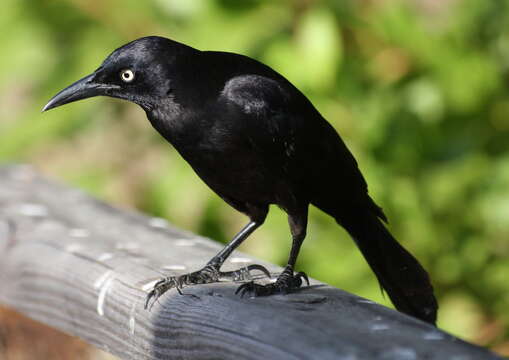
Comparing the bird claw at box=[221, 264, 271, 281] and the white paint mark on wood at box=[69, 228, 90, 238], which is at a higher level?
the white paint mark on wood at box=[69, 228, 90, 238]

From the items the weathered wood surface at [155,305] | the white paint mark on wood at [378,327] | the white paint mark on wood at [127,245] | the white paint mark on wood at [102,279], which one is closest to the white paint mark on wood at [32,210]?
Answer: the weathered wood surface at [155,305]

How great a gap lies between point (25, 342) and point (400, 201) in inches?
70.4

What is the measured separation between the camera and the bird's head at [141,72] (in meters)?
2.60

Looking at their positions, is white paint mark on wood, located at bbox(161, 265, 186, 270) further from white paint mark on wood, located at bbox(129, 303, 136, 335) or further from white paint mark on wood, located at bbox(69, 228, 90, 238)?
white paint mark on wood, located at bbox(69, 228, 90, 238)

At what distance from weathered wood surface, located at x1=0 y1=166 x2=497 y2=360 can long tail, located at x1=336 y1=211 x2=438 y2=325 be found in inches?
15.8

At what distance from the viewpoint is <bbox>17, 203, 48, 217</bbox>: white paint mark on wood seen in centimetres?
318

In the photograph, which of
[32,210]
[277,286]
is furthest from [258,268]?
[32,210]

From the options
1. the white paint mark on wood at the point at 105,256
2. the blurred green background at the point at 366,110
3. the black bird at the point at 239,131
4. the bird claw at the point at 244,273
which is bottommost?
the white paint mark on wood at the point at 105,256

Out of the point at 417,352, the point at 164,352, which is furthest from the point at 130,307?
the point at 417,352

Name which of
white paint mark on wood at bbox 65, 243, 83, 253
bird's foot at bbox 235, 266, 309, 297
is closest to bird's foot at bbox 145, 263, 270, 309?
bird's foot at bbox 235, 266, 309, 297

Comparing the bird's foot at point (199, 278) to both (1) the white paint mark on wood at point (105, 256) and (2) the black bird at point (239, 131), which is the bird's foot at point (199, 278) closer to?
(2) the black bird at point (239, 131)

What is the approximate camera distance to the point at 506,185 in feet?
12.9

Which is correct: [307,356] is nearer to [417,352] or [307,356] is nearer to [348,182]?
[417,352]

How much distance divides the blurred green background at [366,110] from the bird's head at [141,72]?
1.55 metres
